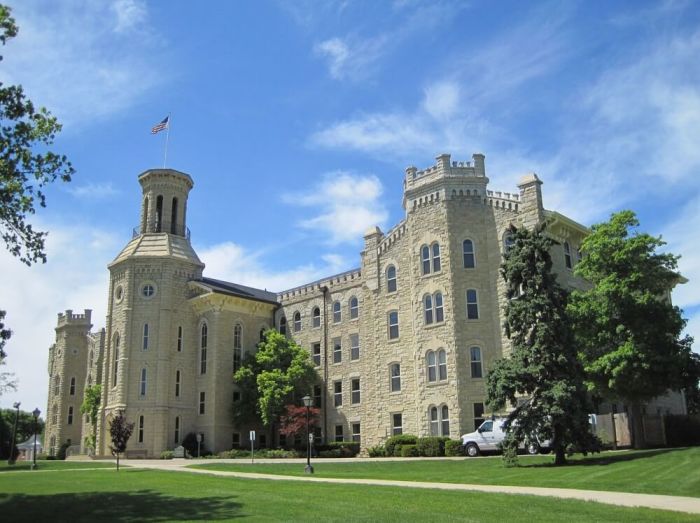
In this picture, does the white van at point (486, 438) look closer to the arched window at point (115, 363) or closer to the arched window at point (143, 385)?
the arched window at point (143, 385)

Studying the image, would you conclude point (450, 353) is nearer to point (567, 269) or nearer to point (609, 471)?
point (567, 269)

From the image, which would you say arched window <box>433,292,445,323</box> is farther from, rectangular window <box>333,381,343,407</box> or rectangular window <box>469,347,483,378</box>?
rectangular window <box>333,381,343,407</box>

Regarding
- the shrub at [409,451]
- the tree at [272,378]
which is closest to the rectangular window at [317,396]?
the tree at [272,378]

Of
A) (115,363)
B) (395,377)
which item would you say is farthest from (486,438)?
(115,363)

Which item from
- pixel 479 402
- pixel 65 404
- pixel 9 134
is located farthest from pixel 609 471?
pixel 65 404

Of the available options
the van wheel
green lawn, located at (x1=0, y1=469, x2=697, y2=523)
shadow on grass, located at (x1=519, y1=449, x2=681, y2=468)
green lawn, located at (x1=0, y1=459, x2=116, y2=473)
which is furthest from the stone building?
green lawn, located at (x1=0, y1=469, x2=697, y2=523)

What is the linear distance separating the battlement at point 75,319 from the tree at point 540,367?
5441 cm

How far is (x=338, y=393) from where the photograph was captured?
44375 mm

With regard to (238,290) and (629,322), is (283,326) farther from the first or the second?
(629,322)

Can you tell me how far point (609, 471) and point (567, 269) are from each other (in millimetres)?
18943

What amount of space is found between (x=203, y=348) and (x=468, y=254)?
2047 cm

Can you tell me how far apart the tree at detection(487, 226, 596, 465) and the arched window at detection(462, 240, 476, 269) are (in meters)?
12.3

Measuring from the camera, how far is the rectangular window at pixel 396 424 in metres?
38.4

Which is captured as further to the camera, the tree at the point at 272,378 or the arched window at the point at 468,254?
the tree at the point at 272,378
